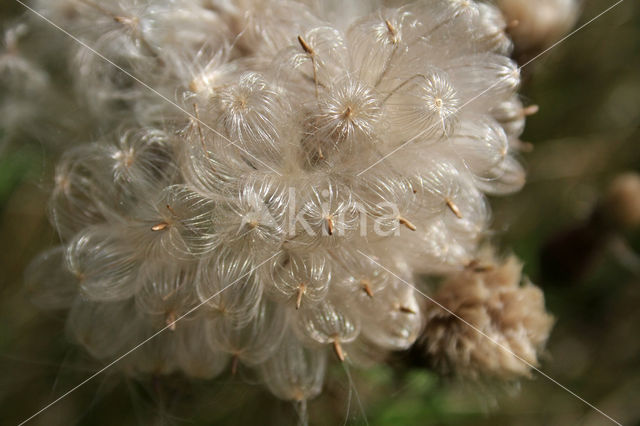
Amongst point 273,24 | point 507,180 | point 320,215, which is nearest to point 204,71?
point 273,24

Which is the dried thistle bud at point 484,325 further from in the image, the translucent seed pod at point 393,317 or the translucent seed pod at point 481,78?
the translucent seed pod at point 481,78

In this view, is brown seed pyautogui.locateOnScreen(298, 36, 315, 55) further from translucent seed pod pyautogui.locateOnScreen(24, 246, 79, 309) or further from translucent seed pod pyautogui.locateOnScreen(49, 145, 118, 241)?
translucent seed pod pyautogui.locateOnScreen(24, 246, 79, 309)

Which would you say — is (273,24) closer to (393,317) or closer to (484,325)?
(393,317)

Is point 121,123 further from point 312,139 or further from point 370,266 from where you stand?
point 370,266

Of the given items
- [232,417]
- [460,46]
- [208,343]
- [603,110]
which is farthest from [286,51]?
[603,110]

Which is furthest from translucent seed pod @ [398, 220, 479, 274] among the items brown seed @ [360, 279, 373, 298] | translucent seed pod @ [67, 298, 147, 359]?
translucent seed pod @ [67, 298, 147, 359]
